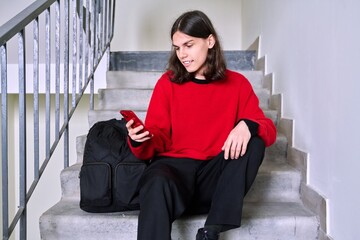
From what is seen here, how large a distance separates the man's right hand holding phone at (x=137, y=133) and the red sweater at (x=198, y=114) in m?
0.17

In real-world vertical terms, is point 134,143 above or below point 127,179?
above

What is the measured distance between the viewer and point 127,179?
1.27m

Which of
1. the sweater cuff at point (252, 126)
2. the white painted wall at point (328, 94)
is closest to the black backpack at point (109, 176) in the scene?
the sweater cuff at point (252, 126)

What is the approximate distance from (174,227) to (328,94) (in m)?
0.70

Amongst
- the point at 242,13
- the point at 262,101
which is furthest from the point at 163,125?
the point at 242,13

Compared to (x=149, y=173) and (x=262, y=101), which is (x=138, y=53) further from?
(x=149, y=173)

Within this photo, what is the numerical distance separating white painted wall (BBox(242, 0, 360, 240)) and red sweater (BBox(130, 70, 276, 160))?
25 centimetres

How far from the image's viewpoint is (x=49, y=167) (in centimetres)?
339

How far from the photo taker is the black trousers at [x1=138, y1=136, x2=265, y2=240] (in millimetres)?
1031

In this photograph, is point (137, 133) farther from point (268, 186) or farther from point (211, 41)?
point (268, 186)

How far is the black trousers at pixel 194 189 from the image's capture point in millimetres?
1031

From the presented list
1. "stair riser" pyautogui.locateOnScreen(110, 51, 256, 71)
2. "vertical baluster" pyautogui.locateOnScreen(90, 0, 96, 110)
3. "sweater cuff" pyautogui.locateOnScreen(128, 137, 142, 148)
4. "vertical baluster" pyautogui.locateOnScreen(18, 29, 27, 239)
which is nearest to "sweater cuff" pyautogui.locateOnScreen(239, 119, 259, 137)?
"sweater cuff" pyautogui.locateOnScreen(128, 137, 142, 148)

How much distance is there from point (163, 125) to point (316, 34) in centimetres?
68

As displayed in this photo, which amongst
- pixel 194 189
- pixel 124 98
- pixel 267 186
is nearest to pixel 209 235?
pixel 194 189
